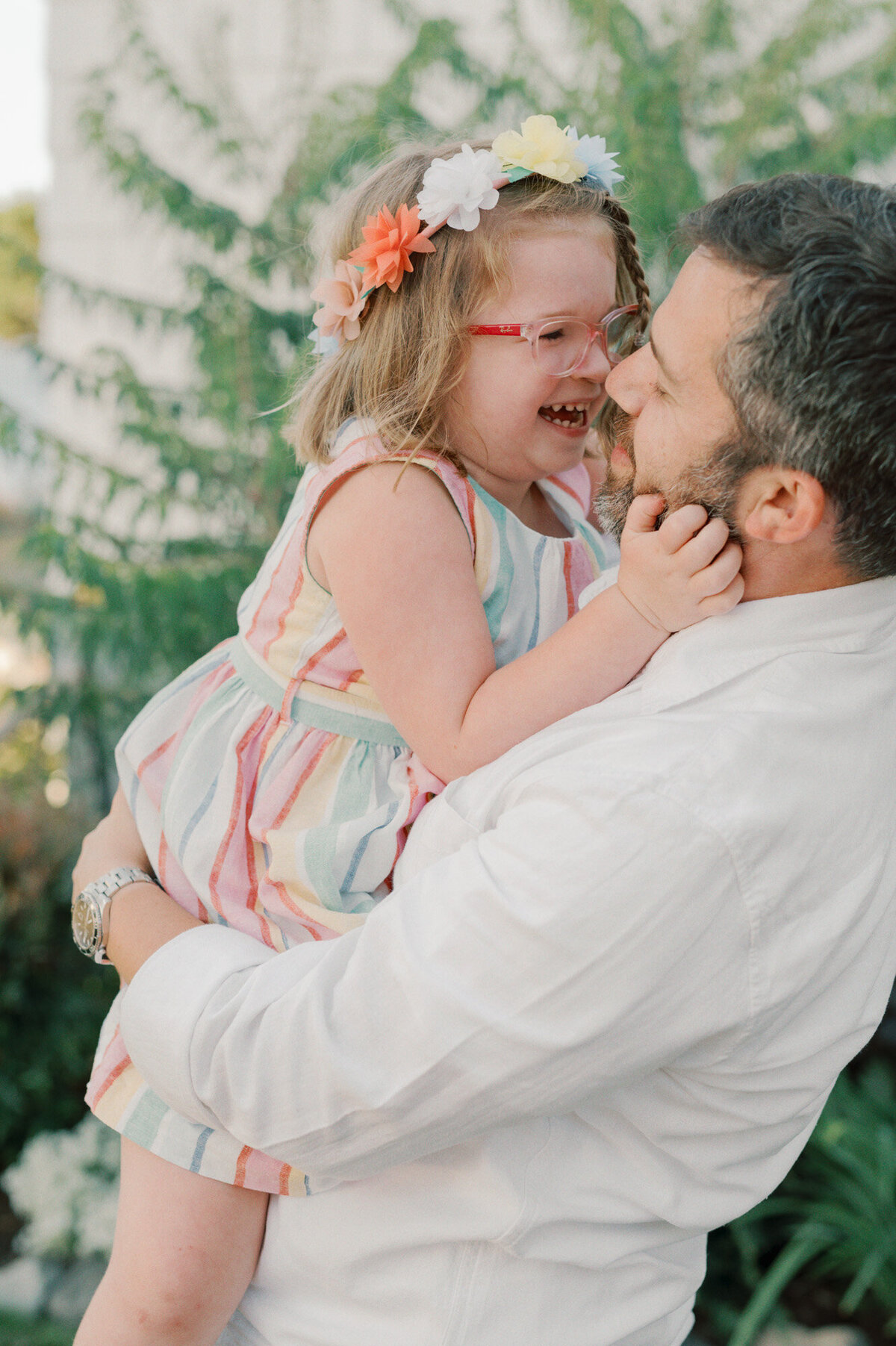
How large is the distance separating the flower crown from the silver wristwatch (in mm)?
917

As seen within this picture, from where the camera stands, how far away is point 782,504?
4.05ft

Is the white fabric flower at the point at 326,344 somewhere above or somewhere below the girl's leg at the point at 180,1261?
above

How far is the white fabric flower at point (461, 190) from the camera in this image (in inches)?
62.5

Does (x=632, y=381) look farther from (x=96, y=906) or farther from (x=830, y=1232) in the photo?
(x=830, y=1232)

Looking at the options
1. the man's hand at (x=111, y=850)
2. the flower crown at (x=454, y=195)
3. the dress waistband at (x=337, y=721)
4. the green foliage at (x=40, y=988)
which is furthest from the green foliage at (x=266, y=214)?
the dress waistband at (x=337, y=721)

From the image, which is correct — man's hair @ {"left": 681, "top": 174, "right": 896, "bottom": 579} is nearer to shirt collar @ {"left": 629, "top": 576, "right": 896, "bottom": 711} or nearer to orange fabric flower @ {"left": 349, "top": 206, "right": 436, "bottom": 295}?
shirt collar @ {"left": 629, "top": 576, "right": 896, "bottom": 711}

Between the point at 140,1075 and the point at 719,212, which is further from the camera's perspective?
the point at 140,1075

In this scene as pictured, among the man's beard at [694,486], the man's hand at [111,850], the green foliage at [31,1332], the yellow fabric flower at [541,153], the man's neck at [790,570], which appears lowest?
the green foliage at [31,1332]

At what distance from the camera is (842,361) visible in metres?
1.13

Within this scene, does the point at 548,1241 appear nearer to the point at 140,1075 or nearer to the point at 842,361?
the point at 140,1075

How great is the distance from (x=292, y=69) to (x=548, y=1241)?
13.1ft

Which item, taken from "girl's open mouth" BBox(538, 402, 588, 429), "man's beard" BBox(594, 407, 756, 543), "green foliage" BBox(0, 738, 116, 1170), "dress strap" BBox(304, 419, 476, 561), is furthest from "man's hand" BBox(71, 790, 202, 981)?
"green foliage" BBox(0, 738, 116, 1170)

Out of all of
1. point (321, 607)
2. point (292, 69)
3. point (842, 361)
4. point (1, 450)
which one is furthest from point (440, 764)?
point (292, 69)

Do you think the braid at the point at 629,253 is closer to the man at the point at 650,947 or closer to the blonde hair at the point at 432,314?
the blonde hair at the point at 432,314
